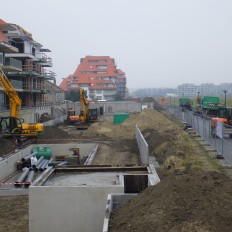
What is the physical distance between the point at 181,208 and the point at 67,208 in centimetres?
465

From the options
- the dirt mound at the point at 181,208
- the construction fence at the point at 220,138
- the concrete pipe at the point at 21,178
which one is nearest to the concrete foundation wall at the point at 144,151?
the construction fence at the point at 220,138

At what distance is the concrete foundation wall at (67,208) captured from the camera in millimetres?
11008

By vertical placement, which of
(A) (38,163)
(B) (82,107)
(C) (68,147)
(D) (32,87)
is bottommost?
(A) (38,163)

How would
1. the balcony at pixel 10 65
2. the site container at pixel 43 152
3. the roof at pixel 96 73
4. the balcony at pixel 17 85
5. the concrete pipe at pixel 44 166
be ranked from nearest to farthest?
the concrete pipe at pixel 44 166
the site container at pixel 43 152
the balcony at pixel 10 65
the balcony at pixel 17 85
the roof at pixel 96 73

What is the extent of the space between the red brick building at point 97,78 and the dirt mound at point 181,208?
9172cm

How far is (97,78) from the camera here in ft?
348

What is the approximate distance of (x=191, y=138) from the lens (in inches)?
1134

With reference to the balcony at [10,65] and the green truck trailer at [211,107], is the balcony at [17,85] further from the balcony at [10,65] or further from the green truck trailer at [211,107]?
the green truck trailer at [211,107]

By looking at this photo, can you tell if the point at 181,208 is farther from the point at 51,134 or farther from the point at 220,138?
the point at 51,134

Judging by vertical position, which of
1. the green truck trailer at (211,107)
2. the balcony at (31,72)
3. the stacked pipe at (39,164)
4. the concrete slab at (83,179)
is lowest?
the stacked pipe at (39,164)

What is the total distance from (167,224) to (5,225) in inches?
333

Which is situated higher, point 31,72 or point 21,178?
point 31,72

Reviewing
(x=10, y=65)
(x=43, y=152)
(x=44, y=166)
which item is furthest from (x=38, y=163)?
(x=10, y=65)

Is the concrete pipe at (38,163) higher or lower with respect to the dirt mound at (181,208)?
lower
